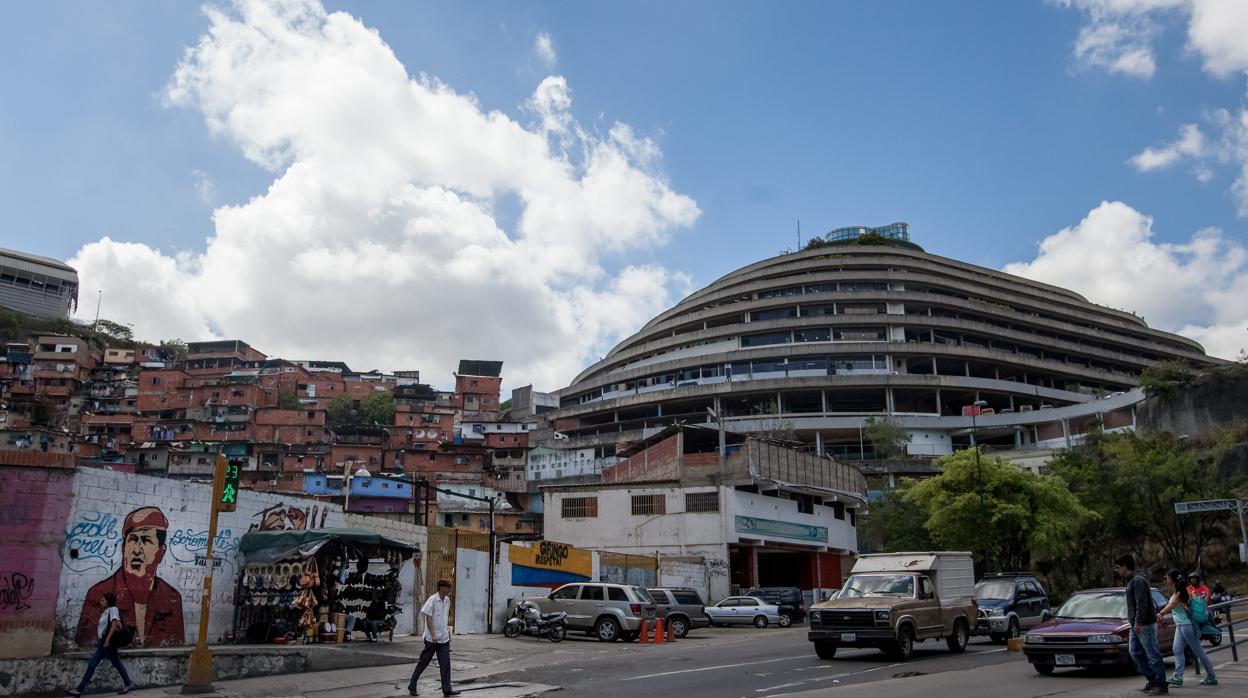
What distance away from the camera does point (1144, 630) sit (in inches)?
447

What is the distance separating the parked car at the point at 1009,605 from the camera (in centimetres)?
2209

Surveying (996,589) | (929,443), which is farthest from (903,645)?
(929,443)

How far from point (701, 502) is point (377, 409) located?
7343cm

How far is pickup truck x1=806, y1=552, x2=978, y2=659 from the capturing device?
16.7 metres

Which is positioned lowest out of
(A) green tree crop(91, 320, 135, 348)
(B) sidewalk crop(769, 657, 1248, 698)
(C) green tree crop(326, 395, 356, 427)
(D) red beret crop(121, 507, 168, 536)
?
(B) sidewalk crop(769, 657, 1248, 698)

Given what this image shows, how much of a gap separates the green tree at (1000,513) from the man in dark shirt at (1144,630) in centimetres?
3133

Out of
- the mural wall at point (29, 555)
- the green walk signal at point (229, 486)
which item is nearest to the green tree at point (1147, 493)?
the green walk signal at point (229, 486)

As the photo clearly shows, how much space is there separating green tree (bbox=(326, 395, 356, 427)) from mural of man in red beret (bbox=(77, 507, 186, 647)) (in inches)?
3526

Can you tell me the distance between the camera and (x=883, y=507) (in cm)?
5331

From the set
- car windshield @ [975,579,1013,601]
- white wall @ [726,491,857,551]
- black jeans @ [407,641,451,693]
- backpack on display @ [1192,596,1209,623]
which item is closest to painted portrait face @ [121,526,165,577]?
black jeans @ [407,641,451,693]

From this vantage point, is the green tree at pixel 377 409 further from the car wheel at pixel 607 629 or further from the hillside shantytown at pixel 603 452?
the car wheel at pixel 607 629

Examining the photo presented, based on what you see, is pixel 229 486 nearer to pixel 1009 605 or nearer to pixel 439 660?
pixel 439 660

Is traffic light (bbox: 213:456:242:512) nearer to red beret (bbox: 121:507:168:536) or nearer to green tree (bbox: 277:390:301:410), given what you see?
red beret (bbox: 121:507:168:536)

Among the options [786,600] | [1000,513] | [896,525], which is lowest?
[786,600]
